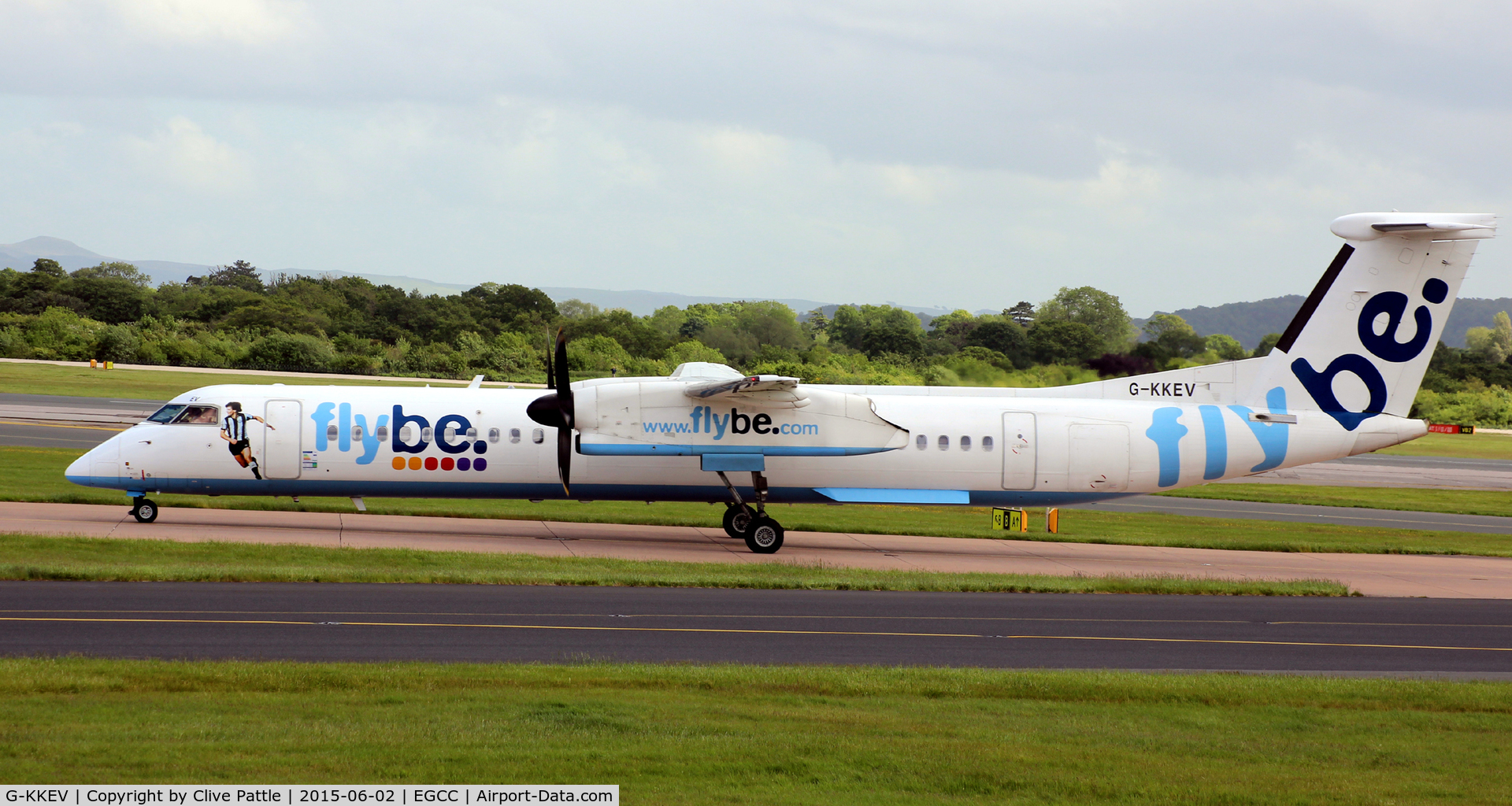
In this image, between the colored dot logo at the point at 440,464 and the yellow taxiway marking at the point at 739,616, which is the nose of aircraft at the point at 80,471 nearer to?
the colored dot logo at the point at 440,464

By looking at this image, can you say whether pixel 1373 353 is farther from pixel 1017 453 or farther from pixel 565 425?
pixel 565 425

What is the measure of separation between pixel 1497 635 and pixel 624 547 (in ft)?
52.3

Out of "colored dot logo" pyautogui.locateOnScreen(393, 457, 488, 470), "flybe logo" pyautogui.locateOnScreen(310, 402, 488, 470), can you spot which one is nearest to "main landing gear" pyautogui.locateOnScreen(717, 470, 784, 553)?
"colored dot logo" pyautogui.locateOnScreen(393, 457, 488, 470)

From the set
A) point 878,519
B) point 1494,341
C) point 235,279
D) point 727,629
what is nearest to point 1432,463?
point 878,519

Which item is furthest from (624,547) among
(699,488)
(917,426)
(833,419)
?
(917,426)

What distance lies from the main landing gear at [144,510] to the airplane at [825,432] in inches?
1.5

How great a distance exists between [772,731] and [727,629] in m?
5.93

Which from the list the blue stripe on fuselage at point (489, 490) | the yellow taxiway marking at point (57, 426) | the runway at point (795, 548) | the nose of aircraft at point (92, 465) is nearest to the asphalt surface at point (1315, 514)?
the runway at point (795, 548)

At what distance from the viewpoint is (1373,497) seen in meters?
Result: 43.3

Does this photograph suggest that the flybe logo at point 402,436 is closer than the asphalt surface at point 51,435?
Yes

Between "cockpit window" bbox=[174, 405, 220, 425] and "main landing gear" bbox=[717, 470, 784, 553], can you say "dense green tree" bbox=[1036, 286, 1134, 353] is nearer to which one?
"main landing gear" bbox=[717, 470, 784, 553]

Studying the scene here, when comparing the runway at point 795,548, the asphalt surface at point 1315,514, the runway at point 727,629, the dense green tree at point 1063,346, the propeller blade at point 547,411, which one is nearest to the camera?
the runway at point 727,629

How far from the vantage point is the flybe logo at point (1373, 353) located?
2478 cm

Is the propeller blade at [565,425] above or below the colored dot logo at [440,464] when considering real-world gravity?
above
